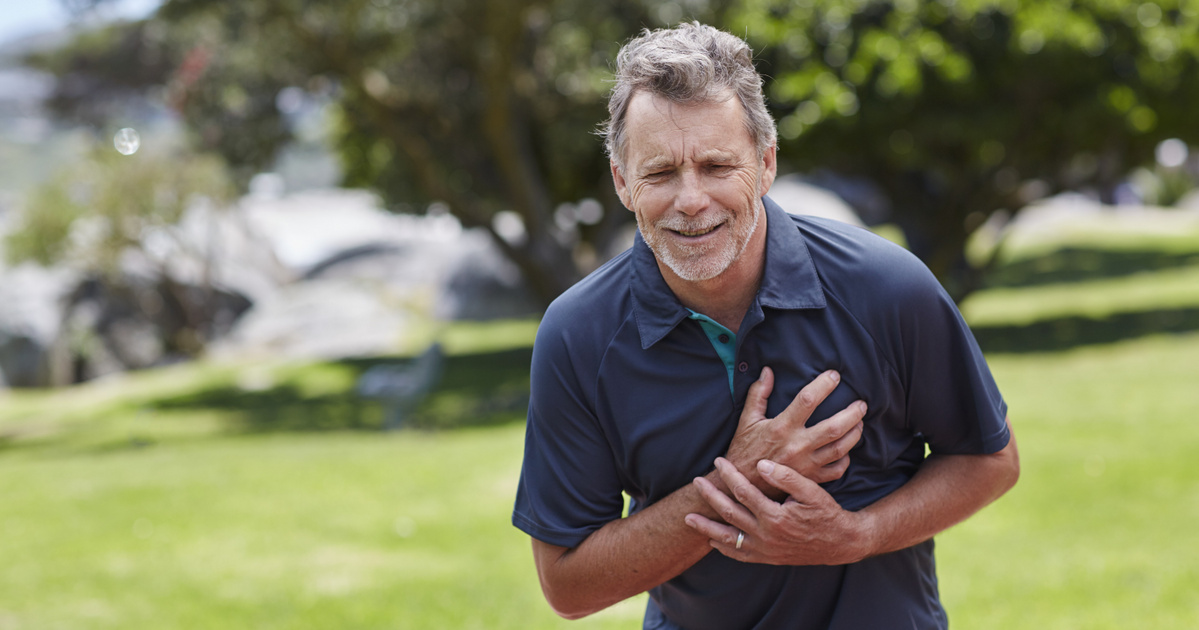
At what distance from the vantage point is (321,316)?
23.4m

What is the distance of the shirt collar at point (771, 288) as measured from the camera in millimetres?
2320

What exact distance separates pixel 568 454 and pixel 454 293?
76.8 feet

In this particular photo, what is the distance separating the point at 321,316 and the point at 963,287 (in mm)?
13750

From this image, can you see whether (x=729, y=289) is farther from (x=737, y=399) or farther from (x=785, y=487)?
(x=785, y=487)

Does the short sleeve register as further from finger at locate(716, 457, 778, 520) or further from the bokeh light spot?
the bokeh light spot

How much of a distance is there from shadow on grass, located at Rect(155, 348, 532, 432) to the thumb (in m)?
11.7

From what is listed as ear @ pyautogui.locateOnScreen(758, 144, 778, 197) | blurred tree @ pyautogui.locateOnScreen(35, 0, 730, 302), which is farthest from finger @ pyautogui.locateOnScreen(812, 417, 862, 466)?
blurred tree @ pyautogui.locateOnScreen(35, 0, 730, 302)

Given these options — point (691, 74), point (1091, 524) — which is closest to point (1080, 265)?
point (1091, 524)

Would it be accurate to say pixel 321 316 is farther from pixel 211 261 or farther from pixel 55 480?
pixel 55 480

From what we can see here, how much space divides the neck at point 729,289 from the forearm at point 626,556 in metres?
0.41

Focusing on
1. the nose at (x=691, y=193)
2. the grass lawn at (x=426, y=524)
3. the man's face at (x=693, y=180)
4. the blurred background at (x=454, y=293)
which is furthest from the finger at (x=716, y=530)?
the grass lawn at (x=426, y=524)

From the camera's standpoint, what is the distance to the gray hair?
2.18 meters

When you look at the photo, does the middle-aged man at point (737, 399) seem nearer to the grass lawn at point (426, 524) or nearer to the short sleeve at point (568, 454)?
the short sleeve at point (568, 454)

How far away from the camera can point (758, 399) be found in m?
2.27
